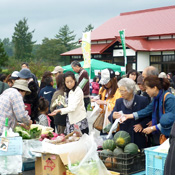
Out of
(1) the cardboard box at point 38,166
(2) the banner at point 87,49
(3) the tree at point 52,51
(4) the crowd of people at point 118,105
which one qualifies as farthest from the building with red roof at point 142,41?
(3) the tree at point 52,51

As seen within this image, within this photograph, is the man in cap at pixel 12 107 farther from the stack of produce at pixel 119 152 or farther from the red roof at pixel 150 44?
the red roof at pixel 150 44

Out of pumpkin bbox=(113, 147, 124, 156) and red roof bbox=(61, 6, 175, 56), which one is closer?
pumpkin bbox=(113, 147, 124, 156)

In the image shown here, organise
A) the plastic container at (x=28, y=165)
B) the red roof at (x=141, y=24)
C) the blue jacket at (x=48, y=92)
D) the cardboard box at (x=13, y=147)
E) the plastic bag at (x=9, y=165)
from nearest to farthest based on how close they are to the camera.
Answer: the cardboard box at (x=13, y=147)
the plastic bag at (x=9, y=165)
the plastic container at (x=28, y=165)
the blue jacket at (x=48, y=92)
the red roof at (x=141, y=24)

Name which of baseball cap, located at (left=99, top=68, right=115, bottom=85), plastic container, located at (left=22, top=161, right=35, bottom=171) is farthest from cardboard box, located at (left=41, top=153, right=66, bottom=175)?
baseball cap, located at (left=99, top=68, right=115, bottom=85)

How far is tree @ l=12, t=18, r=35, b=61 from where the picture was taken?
7759 cm

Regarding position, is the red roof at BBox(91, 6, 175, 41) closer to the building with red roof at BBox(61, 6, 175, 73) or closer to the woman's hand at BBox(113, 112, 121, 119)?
the building with red roof at BBox(61, 6, 175, 73)

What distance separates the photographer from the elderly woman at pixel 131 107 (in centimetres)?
472

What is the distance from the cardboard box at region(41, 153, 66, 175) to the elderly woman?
103cm

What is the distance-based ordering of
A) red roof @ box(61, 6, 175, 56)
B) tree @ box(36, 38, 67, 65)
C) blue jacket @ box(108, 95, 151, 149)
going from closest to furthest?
blue jacket @ box(108, 95, 151, 149) → red roof @ box(61, 6, 175, 56) → tree @ box(36, 38, 67, 65)

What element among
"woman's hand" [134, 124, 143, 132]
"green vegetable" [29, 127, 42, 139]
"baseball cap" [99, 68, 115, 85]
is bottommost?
"green vegetable" [29, 127, 42, 139]

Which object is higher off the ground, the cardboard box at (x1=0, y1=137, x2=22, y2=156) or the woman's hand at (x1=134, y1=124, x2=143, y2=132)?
the woman's hand at (x1=134, y1=124, x2=143, y2=132)

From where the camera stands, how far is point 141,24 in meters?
30.8

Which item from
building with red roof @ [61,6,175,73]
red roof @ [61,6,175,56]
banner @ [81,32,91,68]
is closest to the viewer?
banner @ [81,32,91,68]

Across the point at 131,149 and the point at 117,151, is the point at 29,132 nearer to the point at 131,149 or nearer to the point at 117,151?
the point at 117,151
